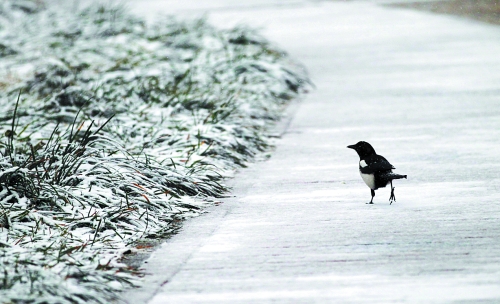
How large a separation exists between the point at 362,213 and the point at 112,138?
9.47ft

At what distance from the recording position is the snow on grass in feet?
16.5

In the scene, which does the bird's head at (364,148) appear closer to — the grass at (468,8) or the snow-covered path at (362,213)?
the snow-covered path at (362,213)

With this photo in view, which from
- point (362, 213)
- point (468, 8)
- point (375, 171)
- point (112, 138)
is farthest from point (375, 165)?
point (468, 8)

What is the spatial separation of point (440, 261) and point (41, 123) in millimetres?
5472

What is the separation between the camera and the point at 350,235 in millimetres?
5566

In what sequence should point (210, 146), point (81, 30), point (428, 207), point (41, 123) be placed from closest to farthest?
point (428, 207) → point (210, 146) → point (41, 123) → point (81, 30)

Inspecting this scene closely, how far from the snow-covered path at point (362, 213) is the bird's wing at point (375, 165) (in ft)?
0.90

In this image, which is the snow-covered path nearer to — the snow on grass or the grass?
the snow on grass

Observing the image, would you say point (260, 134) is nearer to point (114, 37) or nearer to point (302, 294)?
point (302, 294)

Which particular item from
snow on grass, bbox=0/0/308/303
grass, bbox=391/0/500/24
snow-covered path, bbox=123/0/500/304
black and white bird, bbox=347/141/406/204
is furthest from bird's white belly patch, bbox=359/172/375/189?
grass, bbox=391/0/500/24

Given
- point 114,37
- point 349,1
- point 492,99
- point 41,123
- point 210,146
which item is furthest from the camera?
point 349,1

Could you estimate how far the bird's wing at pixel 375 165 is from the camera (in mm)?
6281

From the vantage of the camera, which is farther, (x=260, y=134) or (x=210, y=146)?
(x=260, y=134)

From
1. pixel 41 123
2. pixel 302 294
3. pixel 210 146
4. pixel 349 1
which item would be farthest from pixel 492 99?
pixel 349 1
